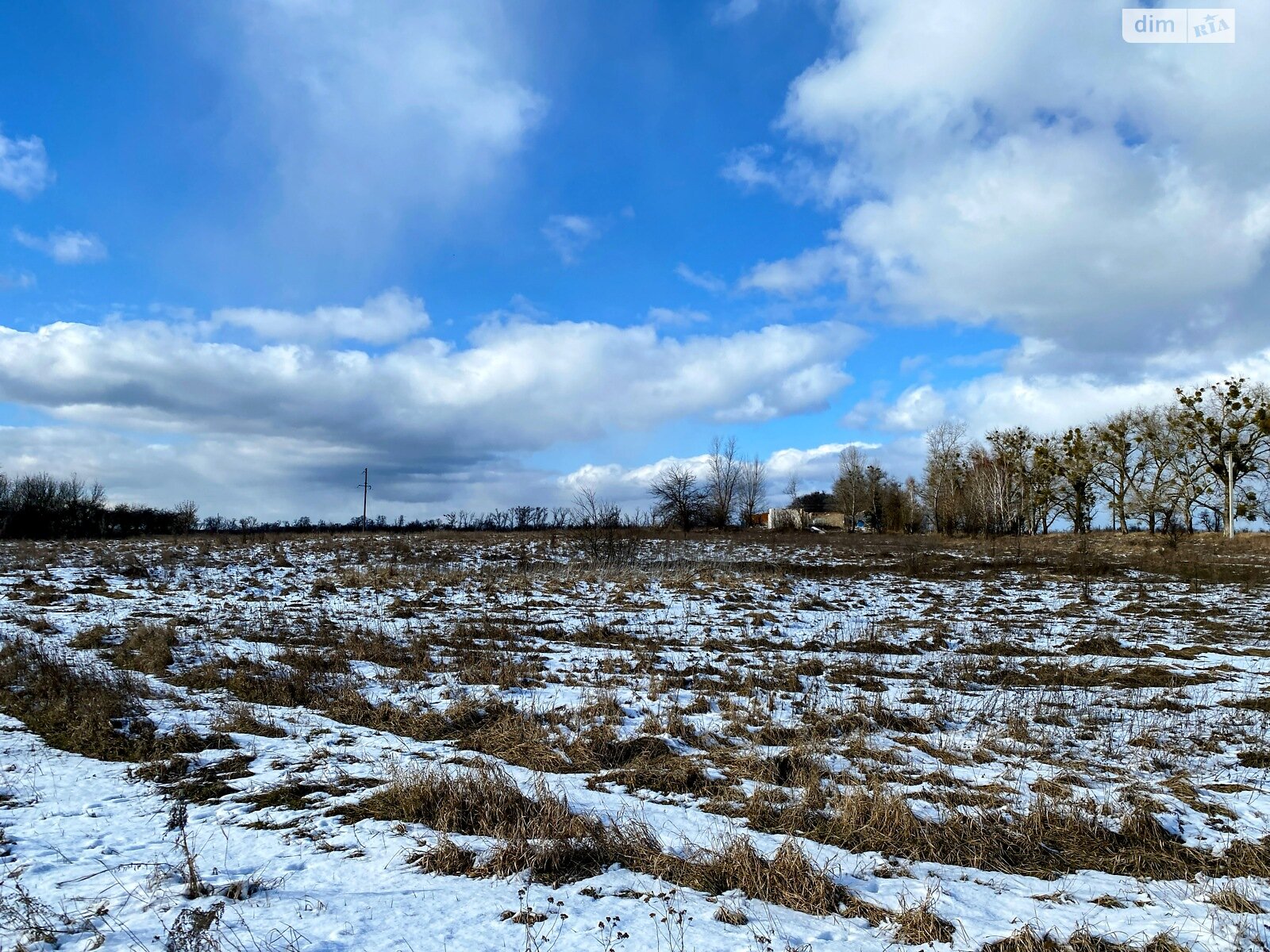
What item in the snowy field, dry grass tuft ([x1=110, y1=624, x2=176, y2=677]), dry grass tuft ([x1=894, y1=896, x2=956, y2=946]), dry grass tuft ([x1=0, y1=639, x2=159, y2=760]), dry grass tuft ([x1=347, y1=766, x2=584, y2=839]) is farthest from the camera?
dry grass tuft ([x1=110, y1=624, x2=176, y2=677])

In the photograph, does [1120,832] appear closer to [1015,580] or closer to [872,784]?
[872,784]

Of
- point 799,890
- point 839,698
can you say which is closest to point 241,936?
point 799,890

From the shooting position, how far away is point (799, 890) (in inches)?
166

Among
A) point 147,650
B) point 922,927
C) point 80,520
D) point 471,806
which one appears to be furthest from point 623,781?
point 80,520

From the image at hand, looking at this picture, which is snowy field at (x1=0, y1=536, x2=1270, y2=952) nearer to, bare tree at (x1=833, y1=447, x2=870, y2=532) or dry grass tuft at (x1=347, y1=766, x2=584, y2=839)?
dry grass tuft at (x1=347, y1=766, x2=584, y2=839)

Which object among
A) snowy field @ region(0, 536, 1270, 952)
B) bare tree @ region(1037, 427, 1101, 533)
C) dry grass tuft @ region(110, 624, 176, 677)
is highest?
bare tree @ region(1037, 427, 1101, 533)

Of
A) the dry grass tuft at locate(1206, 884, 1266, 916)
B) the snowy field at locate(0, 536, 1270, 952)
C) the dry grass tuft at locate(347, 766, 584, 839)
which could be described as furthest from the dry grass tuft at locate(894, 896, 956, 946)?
the dry grass tuft at locate(347, 766, 584, 839)

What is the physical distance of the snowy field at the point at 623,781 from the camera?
3963mm

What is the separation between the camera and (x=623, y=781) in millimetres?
6164

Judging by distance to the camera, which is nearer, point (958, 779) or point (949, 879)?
point (949, 879)

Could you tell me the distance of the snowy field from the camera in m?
3.96

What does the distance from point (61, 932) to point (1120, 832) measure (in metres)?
6.60

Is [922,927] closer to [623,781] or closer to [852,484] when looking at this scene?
[623,781]

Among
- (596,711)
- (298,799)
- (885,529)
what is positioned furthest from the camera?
(885,529)
